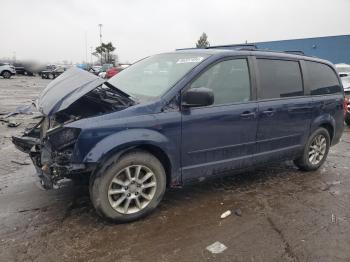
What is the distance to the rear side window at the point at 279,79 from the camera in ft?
14.9

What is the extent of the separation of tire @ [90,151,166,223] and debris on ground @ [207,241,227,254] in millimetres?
811

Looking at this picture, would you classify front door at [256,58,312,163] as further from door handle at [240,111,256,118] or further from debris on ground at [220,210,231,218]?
debris on ground at [220,210,231,218]

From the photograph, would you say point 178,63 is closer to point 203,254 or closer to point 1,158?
point 203,254

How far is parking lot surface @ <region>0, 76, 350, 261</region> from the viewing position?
3102 millimetres

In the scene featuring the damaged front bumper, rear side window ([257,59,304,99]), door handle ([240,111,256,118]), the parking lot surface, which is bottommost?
the parking lot surface

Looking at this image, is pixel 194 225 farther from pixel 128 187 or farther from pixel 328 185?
pixel 328 185

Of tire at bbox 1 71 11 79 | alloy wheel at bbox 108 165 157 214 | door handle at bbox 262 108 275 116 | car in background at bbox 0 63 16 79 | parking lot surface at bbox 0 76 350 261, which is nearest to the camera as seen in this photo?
parking lot surface at bbox 0 76 350 261

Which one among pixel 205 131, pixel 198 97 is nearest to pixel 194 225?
pixel 205 131

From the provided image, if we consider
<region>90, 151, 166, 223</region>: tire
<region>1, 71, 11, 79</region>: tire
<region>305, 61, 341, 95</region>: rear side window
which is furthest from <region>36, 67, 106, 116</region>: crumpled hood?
<region>1, 71, 11, 79</region>: tire

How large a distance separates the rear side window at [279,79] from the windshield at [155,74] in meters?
0.94

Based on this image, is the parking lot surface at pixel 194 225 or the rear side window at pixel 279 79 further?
the rear side window at pixel 279 79

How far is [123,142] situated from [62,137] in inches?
23.0

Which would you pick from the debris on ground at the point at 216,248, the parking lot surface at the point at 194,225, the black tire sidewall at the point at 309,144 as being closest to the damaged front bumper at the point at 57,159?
the parking lot surface at the point at 194,225

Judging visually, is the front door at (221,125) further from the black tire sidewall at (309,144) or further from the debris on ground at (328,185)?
the black tire sidewall at (309,144)
